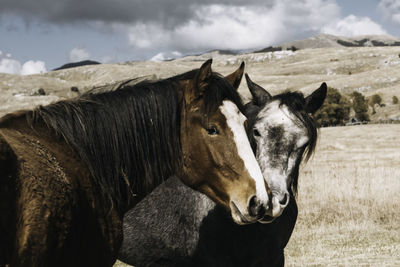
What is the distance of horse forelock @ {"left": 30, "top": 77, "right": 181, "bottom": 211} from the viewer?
108 inches

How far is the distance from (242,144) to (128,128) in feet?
2.64

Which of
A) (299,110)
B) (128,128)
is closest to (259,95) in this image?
(299,110)

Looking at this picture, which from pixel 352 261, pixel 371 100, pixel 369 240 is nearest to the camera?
pixel 352 261

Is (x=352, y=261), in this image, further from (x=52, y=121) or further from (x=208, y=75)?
(x=52, y=121)

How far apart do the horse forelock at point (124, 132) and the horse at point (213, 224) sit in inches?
48.6

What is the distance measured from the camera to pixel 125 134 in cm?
293

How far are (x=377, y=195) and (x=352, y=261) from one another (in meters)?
3.83

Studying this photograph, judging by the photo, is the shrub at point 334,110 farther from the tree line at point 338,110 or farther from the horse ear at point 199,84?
the horse ear at point 199,84

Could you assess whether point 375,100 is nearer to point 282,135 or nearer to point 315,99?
point 315,99

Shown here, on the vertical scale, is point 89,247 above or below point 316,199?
above

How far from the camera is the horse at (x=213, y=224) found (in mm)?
4211

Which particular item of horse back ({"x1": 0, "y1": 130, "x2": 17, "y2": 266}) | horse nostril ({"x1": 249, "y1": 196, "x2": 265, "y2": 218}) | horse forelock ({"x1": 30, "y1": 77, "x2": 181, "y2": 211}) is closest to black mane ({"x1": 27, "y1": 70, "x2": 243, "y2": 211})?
horse forelock ({"x1": 30, "y1": 77, "x2": 181, "y2": 211})

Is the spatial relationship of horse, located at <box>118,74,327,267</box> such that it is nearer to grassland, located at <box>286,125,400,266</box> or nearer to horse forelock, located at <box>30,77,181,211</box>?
horse forelock, located at <box>30,77,181,211</box>

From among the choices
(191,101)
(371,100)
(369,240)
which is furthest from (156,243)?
(371,100)
